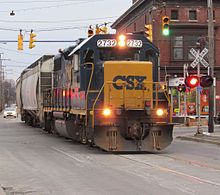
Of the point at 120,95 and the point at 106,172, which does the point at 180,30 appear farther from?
the point at 106,172

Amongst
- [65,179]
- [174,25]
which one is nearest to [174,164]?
[65,179]

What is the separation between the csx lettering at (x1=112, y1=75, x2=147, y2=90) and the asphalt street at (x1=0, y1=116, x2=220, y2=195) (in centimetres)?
242

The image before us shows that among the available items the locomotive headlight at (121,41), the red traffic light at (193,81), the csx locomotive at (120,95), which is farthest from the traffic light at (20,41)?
the locomotive headlight at (121,41)

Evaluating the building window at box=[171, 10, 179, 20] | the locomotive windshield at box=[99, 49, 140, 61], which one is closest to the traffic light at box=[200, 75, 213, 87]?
the locomotive windshield at box=[99, 49, 140, 61]

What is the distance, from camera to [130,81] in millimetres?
17453

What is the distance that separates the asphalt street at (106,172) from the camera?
33.5 ft

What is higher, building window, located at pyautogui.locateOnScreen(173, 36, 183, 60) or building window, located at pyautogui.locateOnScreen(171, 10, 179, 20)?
building window, located at pyautogui.locateOnScreen(171, 10, 179, 20)

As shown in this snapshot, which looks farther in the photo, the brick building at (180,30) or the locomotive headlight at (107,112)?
the brick building at (180,30)

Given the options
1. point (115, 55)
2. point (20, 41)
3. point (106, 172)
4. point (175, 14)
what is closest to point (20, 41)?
point (20, 41)

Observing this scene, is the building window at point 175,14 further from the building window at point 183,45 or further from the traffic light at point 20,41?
the traffic light at point 20,41

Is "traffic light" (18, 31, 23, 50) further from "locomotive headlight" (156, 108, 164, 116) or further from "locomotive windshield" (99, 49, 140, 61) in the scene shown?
"locomotive headlight" (156, 108, 164, 116)

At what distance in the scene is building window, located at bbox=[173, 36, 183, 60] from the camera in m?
56.0

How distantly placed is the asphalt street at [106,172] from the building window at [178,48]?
38.2 meters

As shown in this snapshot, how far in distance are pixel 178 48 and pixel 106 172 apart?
4508 cm
